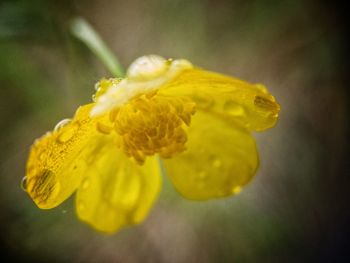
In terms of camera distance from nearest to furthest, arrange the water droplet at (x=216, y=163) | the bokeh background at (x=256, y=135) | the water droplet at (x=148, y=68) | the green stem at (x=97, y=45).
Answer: the water droplet at (x=148, y=68), the water droplet at (x=216, y=163), the green stem at (x=97, y=45), the bokeh background at (x=256, y=135)

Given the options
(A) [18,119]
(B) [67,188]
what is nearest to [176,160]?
(B) [67,188]

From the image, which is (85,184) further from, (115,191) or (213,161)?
(213,161)

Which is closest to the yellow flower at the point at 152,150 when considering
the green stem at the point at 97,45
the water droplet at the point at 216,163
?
the water droplet at the point at 216,163

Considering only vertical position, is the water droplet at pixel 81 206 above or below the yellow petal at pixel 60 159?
below

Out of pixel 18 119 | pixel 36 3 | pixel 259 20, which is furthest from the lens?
pixel 259 20

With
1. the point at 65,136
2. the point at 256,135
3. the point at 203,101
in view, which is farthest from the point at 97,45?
the point at 256,135

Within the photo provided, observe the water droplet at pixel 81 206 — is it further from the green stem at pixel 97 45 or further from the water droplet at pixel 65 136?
the green stem at pixel 97 45

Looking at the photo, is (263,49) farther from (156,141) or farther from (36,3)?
(156,141)

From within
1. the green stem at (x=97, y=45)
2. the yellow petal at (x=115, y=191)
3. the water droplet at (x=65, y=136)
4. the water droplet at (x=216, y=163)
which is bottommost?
the water droplet at (x=216, y=163)
